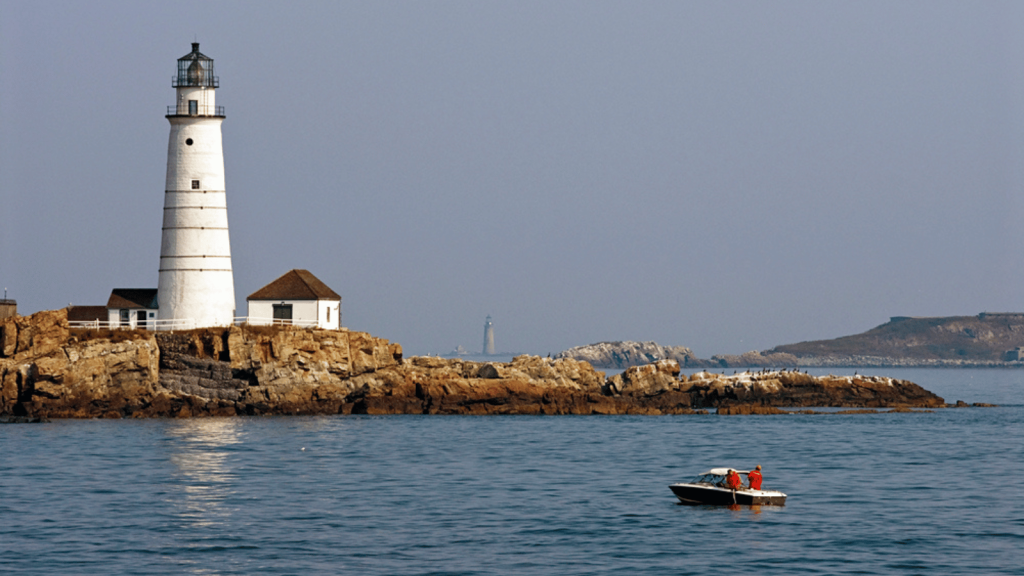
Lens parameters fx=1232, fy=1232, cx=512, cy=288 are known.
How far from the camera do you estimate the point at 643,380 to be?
2970 inches

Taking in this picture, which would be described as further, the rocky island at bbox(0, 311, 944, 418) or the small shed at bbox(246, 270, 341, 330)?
the small shed at bbox(246, 270, 341, 330)

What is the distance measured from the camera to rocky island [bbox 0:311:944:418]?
195 ft

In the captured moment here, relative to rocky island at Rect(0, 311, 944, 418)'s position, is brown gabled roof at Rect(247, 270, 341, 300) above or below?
above

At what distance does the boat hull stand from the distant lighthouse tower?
34.4 metres

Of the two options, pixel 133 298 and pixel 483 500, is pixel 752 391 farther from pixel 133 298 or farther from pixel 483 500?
pixel 483 500

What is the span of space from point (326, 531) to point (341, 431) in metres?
23.6

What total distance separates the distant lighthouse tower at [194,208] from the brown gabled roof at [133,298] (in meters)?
1.71

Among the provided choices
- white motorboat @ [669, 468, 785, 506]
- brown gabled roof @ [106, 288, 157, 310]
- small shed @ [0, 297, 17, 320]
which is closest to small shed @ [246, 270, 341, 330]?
brown gabled roof @ [106, 288, 157, 310]

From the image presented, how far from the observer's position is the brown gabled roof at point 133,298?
66188mm

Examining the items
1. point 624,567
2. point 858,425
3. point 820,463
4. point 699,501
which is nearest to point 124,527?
point 624,567

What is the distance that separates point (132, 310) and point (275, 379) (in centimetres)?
940

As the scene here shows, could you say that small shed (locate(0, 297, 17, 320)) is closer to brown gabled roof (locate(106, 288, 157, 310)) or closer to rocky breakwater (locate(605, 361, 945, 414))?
brown gabled roof (locate(106, 288, 157, 310))

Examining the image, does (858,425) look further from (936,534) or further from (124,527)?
(124,527)

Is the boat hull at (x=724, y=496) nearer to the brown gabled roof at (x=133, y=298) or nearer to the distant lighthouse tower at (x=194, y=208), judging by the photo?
the distant lighthouse tower at (x=194, y=208)
